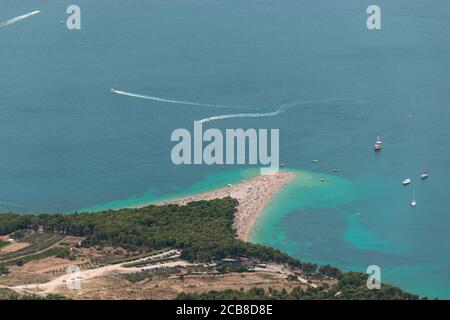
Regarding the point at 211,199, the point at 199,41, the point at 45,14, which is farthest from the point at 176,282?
the point at 45,14

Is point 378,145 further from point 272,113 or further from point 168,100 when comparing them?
point 168,100

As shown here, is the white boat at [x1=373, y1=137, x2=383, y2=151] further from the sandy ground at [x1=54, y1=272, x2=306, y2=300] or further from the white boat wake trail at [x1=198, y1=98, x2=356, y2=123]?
the sandy ground at [x1=54, y1=272, x2=306, y2=300]

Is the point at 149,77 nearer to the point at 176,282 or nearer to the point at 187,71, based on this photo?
the point at 187,71

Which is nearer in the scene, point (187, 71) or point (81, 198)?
point (81, 198)

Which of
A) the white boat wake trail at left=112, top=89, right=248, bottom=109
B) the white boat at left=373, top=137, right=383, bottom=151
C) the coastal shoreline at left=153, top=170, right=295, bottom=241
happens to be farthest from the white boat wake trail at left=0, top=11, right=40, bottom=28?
the white boat at left=373, top=137, right=383, bottom=151

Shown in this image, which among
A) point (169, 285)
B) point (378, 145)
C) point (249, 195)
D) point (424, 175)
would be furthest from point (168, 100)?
point (169, 285)

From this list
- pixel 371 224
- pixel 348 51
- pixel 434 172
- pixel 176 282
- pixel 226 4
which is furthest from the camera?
pixel 226 4

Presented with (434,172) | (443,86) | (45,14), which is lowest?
(434,172)

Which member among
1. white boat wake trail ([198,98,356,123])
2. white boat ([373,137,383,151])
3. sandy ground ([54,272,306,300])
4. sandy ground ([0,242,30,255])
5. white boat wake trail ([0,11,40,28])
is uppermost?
white boat wake trail ([0,11,40,28])
